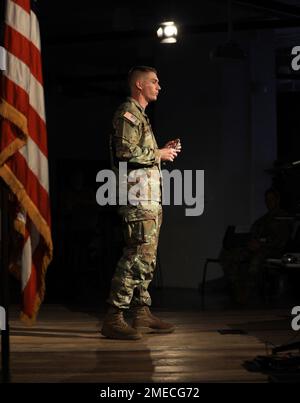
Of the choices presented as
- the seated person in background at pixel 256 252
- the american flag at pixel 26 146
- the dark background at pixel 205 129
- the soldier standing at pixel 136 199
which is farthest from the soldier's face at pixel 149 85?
the dark background at pixel 205 129

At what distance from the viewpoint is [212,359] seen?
3.82 metres

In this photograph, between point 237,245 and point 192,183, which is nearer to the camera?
point 237,245

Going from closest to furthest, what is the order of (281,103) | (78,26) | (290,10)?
(290,10) < (78,26) < (281,103)

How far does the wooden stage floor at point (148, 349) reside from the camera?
342cm

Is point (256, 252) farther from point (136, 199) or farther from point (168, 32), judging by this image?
point (136, 199)

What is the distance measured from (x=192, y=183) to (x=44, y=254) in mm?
4813

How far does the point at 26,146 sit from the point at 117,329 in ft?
4.34

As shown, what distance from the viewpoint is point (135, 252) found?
15.0 ft

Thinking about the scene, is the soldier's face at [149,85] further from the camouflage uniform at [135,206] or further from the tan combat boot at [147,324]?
the tan combat boot at [147,324]

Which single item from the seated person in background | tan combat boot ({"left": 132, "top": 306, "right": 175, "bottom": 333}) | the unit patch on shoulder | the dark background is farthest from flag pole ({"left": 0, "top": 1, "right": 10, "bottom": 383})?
the dark background

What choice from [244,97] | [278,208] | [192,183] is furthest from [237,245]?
[244,97]

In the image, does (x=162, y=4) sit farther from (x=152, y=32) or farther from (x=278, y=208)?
(x=278, y=208)

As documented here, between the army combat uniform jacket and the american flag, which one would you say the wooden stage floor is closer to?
the american flag

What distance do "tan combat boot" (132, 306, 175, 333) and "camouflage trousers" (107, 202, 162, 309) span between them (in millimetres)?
235
